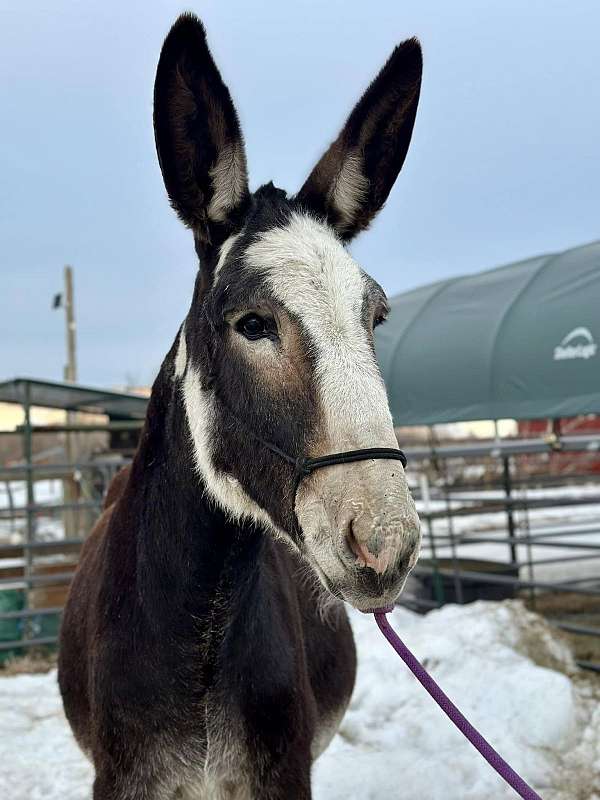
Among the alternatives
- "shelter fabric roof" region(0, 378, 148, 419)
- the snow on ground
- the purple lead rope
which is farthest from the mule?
"shelter fabric roof" region(0, 378, 148, 419)

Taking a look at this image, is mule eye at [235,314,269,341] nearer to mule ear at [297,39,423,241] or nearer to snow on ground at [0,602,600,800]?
mule ear at [297,39,423,241]

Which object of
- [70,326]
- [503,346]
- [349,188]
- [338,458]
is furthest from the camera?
[70,326]

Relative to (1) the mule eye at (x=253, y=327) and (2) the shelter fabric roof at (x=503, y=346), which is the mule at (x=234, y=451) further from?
(2) the shelter fabric roof at (x=503, y=346)

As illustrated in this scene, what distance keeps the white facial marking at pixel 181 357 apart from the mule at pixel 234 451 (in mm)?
17

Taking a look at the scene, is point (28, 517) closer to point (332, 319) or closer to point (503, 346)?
point (503, 346)

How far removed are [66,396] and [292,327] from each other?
352 inches

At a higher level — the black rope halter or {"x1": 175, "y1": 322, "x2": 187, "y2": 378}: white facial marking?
{"x1": 175, "y1": 322, "x2": 187, "y2": 378}: white facial marking

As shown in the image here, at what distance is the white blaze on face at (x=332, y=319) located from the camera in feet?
6.35

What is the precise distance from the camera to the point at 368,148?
270 centimetres

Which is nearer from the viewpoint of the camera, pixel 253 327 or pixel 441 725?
pixel 253 327

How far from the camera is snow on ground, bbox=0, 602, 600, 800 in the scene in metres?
4.82

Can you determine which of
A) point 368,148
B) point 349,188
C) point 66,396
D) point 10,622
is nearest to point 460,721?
point 349,188

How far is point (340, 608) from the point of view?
3.78 m

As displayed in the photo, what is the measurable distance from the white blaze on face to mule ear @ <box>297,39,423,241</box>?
270mm
